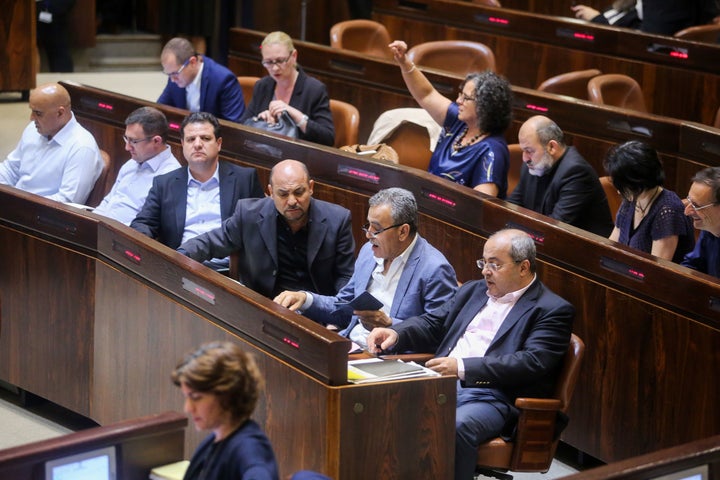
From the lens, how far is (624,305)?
3.79 metres

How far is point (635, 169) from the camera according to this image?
13.6ft

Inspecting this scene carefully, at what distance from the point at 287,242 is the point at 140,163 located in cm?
101

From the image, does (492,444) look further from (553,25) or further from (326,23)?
(326,23)

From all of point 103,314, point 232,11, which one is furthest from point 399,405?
point 232,11

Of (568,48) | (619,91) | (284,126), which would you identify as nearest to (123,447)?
(284,126)

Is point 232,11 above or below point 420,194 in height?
above

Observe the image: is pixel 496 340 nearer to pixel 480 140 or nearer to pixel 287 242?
pixel 287 242

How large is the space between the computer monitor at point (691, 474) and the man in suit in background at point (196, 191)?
2374mm

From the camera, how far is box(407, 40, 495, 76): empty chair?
256 inches

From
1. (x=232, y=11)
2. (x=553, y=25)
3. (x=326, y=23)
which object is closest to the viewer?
(x=553, y=25)

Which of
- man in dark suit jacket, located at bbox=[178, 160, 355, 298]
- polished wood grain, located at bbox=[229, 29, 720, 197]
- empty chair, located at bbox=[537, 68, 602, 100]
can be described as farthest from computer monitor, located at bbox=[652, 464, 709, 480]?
empty chair, located at bbox=[537, 68, 602, 100]

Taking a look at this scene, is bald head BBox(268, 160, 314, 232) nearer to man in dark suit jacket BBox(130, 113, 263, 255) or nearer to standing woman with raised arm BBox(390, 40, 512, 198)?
man in dark suit jacket BBox(130, 113, 263, 255)

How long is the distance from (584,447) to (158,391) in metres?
1.41

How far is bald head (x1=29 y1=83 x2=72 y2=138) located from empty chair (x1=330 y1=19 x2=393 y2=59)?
2246 mm
